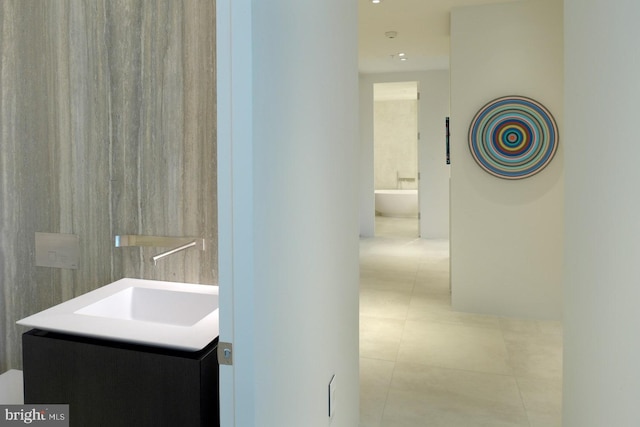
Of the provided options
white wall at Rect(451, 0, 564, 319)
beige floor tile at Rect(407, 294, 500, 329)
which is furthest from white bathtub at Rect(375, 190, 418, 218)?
white wall at Rect(451, 0, 564, 319)

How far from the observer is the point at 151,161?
1765mm

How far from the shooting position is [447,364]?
123 inches

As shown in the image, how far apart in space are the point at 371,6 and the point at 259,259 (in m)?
3.58

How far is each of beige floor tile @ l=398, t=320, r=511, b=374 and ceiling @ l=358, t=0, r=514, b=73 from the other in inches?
104

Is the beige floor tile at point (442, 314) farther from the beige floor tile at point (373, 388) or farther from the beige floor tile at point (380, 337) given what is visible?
the beige floor tile at point (373, 388)

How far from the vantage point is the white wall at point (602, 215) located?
1.35 metres

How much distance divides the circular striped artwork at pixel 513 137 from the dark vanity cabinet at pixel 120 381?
3318mm

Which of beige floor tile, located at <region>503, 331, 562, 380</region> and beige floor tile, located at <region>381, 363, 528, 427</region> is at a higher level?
beige floor tile, located at <region>503, 331, 562, 380</region>

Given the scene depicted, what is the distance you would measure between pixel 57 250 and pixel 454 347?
2.64m

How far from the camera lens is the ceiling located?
4047 millimetres

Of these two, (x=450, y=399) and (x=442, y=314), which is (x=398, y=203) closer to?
(x=442, y=314)

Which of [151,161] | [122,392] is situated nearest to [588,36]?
[151,161]

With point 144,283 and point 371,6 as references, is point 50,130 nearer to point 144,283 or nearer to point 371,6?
point 144,283

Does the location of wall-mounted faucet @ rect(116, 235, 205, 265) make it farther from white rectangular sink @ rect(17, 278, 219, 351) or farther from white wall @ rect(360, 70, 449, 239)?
white wall @ rect(360, 70, 449, 239)
